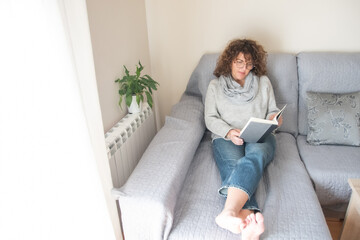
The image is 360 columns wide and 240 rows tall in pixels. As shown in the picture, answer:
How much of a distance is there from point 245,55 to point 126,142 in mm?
862

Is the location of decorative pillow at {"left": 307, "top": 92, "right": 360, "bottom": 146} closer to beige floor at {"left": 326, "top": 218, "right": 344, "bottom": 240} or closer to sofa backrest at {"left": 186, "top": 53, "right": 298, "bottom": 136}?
sofa backrest at {"left": 186, "top": 53, "right": 298, "bottom": 136}

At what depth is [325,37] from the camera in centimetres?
195

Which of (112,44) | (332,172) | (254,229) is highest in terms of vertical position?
(112,44)

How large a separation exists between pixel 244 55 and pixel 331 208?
102cm

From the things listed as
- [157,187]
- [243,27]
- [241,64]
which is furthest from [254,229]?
[243,27]

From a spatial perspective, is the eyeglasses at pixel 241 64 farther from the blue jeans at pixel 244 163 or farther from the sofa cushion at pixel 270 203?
the sofa cushion at pixel 270 203

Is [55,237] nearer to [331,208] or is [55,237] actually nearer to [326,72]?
[331,208]

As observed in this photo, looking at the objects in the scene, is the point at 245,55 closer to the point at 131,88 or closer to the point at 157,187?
the point at 131,88

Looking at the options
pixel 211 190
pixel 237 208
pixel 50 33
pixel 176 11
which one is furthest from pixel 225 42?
pixel 50 33

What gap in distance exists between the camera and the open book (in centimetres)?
132

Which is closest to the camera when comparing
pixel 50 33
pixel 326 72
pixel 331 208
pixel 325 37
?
pixel 50 33

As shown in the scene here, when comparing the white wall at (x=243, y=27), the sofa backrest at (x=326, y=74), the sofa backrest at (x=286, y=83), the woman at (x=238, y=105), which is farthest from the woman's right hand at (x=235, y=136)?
the white wall at (x=243, y=27)

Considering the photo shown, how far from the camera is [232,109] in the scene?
5.41ft

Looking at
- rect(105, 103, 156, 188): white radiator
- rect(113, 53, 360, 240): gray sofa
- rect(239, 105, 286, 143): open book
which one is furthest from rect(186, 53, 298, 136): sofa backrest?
rect(105, 103, 156, 188): white radiator
